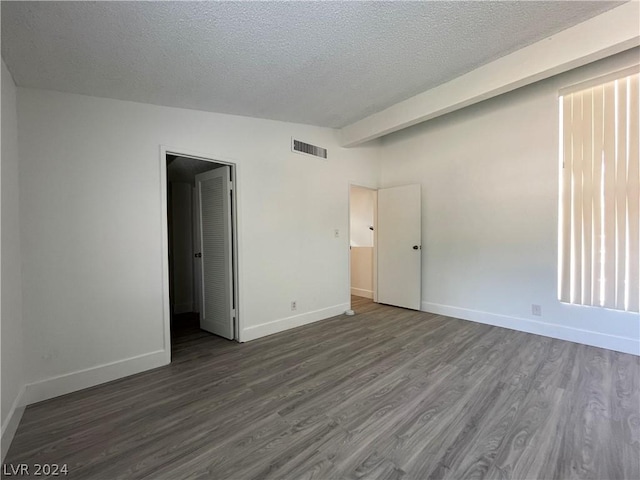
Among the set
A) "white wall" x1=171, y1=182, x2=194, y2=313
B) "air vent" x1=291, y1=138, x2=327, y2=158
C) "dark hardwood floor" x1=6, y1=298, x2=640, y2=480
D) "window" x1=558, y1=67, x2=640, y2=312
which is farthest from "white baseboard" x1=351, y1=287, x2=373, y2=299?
"white wall" x1=171, y1=182, x2=194, y2=313

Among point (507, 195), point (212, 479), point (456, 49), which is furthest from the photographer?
point (507, 195)

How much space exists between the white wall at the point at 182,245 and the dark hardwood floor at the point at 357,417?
2.04 meters

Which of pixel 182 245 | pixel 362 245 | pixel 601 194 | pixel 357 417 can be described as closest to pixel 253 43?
pixel 357 417

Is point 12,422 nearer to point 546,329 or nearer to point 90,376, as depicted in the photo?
point 90,376

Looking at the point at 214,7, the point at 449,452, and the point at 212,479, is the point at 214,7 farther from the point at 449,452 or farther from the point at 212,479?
the point at 449,452

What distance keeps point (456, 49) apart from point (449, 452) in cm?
296

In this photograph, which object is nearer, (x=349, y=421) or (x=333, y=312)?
(x=349, y=421)

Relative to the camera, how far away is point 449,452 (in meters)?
1.59

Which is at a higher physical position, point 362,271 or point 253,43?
point 253,43

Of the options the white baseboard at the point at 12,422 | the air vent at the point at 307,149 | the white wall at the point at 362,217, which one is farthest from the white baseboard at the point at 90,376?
the white wall at the point at 362,217

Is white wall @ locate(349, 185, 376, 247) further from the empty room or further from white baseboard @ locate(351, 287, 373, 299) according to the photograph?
the empty room

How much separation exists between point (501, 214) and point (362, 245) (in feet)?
9.55

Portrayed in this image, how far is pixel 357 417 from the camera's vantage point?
191cm

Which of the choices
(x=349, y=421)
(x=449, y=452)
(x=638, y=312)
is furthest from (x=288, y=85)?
(x=638, y=312)
